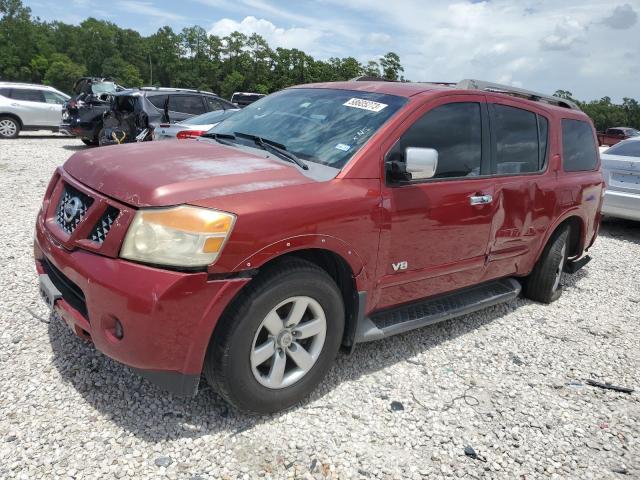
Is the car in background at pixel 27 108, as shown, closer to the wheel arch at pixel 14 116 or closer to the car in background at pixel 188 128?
the wheel arch at pixel 14 116

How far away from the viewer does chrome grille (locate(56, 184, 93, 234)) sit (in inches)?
105

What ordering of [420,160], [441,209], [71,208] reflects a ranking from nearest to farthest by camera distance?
[71,208] → [420,160] → [441,209]

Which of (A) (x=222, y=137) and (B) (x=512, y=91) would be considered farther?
(B) (x=512, y=91)

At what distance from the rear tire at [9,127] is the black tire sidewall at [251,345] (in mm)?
15748

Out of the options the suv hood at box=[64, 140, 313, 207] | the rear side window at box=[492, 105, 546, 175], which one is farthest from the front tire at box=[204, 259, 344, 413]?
the rear side window at box=[492, 105, 546, 175]

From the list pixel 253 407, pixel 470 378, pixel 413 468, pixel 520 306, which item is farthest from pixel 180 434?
pixel 520 306

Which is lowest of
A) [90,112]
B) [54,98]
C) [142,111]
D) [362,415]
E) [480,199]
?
[362,415]

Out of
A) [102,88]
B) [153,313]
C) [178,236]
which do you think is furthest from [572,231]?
[102,88]

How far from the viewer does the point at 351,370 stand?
3.37 m

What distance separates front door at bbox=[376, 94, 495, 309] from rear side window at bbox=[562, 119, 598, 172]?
138cm

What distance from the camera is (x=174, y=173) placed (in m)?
2.59

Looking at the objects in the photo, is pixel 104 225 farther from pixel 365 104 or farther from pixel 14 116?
pixel 14 116

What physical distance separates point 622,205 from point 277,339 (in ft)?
23.9

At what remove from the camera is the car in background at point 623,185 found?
309 inches
